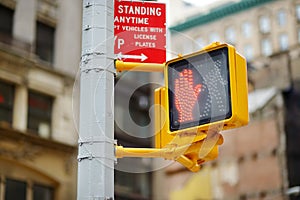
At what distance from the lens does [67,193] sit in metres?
27.2

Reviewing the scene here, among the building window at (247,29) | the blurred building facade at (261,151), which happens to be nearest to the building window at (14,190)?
the blurred building facade at (261,151)

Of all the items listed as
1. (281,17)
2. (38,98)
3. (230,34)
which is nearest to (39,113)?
(38,98)

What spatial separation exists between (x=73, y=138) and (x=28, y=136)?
2815 mm

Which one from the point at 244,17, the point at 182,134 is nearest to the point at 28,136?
the point at 182,134

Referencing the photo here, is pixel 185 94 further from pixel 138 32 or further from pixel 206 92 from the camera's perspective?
pixel 138 32

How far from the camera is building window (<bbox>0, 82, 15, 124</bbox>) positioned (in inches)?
1003

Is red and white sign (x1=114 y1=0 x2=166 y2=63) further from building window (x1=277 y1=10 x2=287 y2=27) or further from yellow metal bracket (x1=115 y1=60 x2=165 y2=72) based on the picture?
building window (x1=277 y1=10 x2=287 y2=27)

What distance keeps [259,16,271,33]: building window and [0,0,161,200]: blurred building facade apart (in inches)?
2246

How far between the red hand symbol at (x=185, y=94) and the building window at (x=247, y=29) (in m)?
80.7

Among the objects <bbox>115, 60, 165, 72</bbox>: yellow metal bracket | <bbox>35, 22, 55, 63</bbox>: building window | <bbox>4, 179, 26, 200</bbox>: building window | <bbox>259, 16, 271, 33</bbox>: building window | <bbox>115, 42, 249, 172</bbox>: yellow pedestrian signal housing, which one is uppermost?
<bbox>259, 16, 271, 33</bbox>: building window

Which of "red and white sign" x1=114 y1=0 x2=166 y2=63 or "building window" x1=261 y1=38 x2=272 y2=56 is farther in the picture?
"building window" x1=261 y1=38 x2=272 y2=56

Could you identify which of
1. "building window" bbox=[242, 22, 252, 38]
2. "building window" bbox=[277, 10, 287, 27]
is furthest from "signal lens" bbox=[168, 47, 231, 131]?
"building window" bbox=[242, 22, 252, 38]

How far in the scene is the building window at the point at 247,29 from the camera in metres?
84.5

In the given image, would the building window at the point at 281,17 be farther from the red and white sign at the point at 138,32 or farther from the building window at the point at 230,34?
the red and white sign at the point at 138,32
